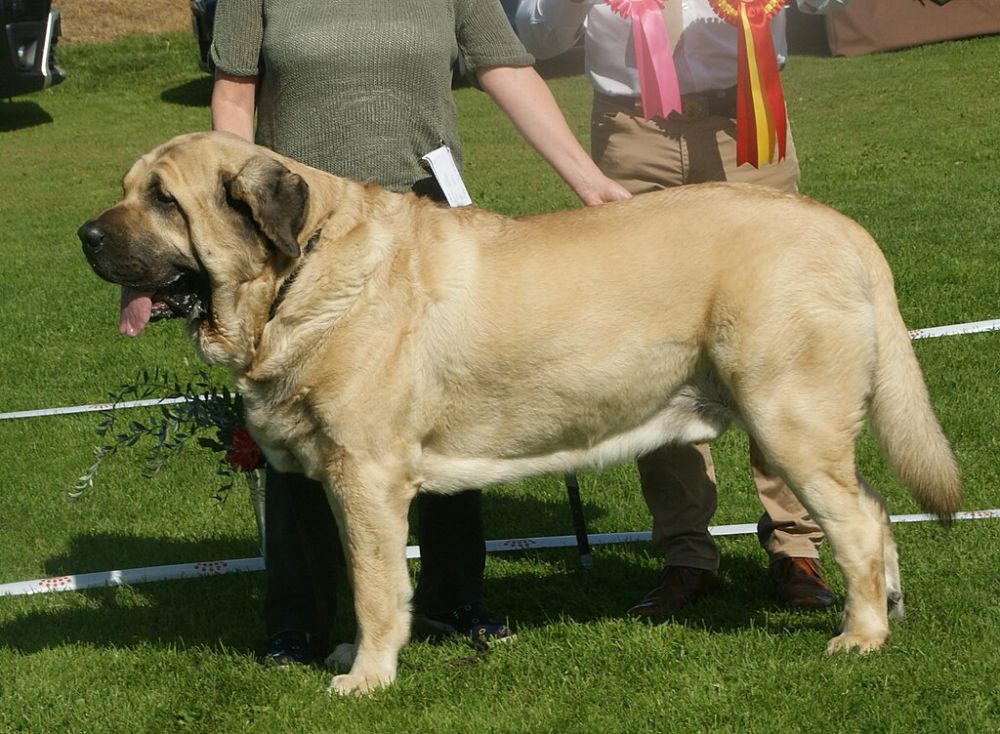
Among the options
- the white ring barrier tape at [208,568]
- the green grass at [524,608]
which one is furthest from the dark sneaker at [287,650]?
the white ring barrier tape at [208,568]

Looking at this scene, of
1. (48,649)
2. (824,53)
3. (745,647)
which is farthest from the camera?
(824,53)

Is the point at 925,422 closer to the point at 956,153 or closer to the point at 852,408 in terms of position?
the point at 852,408

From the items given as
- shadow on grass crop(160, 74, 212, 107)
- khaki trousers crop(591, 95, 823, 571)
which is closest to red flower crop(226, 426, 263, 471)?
khaki trousers crop(591, 95, 823, 571)

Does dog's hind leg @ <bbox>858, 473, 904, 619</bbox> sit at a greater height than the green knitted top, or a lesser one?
lesser

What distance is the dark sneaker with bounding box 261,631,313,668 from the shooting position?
4.32 metres

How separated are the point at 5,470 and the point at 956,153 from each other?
1014 cm

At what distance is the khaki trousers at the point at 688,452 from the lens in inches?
188

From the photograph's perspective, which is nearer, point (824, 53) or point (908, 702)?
point (908, 702)

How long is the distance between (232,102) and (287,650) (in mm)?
1913

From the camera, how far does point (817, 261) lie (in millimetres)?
3828

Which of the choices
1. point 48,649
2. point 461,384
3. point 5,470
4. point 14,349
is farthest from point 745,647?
point 14,349

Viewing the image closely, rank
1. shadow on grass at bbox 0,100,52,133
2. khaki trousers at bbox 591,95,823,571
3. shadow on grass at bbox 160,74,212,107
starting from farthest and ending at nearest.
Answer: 1. shadow on grass at bbox 160,74,212,107
2. shadow on grass at bbox 0,100,52,133
3. khaki trousers at bbox 591,95,823,571

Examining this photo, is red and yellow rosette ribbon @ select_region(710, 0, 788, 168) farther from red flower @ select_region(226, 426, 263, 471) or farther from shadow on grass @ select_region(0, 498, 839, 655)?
red flower @ select_region(226, 426, 263, 471)

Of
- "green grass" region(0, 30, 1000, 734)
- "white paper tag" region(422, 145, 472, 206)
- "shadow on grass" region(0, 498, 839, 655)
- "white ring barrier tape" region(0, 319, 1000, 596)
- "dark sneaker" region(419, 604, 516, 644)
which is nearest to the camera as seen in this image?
"green grass" region(0, 30, 1000, 734)
